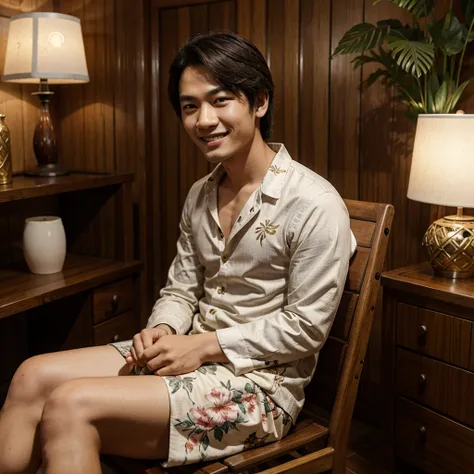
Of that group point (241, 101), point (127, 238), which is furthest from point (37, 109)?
point (241, 101)

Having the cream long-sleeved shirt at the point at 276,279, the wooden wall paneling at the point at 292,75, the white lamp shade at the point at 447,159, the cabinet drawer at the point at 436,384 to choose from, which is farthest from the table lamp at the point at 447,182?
the wooden wall paneling at the point at 292,75

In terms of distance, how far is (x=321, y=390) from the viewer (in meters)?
1.72

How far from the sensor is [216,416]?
1.41 meters

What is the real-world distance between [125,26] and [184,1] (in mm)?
270

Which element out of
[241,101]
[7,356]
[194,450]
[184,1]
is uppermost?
[184,1]

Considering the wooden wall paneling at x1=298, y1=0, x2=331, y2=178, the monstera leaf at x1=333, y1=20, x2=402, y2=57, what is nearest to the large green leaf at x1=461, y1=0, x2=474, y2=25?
the monstera leaf at x1=333, y1=20, x2=402, y2=57

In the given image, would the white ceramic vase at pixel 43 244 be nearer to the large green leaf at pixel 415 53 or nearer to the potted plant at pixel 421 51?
the potted plant at pixel 421 51

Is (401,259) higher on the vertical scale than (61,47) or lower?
lower

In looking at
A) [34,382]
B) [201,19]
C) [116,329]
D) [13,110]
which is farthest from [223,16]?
[34,382]

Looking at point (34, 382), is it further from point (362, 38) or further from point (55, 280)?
point (362, 38)

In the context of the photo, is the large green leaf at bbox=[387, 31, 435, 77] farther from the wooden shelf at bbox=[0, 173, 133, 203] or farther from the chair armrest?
the wooden shelf at bbox=[0, 173, 133, 203]

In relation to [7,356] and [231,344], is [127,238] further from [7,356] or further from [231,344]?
[231,344]

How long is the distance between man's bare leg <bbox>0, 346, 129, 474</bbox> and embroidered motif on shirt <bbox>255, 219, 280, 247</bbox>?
449 millimetres

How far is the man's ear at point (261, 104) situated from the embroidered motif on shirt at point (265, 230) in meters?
0.28
